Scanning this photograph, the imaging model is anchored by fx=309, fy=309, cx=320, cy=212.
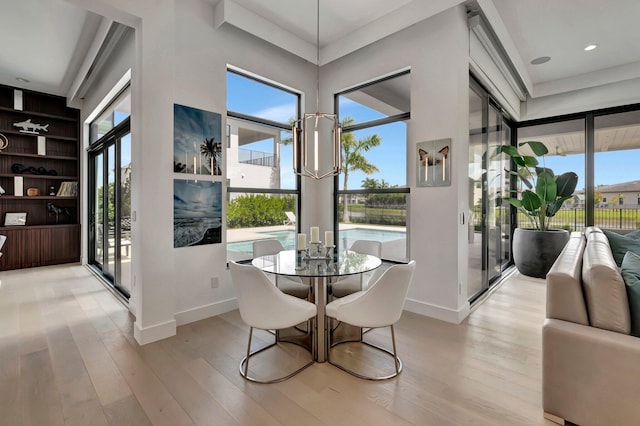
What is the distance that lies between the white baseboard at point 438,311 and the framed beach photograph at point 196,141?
2693mm

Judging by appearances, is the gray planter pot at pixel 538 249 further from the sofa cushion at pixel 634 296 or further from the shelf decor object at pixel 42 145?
the shelf decor object at pixel 42 145

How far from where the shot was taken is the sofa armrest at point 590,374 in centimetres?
153

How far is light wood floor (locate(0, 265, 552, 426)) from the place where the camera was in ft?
6.07

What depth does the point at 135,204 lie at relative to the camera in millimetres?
3018

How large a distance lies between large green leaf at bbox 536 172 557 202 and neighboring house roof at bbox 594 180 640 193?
1.01 metres

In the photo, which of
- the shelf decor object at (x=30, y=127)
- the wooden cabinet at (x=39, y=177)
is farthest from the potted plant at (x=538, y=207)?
the shelf decor object at (x=30, y=127)

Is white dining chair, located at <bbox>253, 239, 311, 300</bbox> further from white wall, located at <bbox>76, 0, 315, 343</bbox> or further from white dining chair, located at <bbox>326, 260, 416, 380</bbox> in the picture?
white dining chair, located at <bbox>326, 260, 416, 380</bbox>

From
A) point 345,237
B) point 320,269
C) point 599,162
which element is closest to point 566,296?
point 320,269

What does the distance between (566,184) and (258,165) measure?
16.7ft

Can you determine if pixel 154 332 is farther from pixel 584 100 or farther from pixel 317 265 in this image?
pixel 584 100

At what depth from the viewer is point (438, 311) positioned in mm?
3375

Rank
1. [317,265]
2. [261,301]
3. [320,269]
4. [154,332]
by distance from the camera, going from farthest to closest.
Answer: [154,332] < [317,265] < [320,269] < [261,301]

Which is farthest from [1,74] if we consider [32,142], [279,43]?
[279,43]

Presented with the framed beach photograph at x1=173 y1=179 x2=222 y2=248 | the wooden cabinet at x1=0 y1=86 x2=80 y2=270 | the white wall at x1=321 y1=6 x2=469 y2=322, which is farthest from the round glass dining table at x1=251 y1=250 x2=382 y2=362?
the wooden cabinet at x1=0 y1=86 x2=80 y2=270
